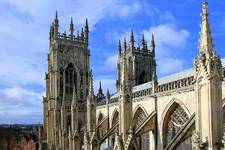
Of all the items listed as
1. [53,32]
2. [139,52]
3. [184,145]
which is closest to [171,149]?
[184,145]

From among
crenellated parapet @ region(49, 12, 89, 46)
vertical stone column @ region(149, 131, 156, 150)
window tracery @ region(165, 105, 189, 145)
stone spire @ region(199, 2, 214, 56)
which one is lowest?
vertical stone column @ region(149, 131, 156, 150)

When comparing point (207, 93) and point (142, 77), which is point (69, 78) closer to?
point (142, 77)

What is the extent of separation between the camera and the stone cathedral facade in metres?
10.0

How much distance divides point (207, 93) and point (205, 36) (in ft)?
4.81

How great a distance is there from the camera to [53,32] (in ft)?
186

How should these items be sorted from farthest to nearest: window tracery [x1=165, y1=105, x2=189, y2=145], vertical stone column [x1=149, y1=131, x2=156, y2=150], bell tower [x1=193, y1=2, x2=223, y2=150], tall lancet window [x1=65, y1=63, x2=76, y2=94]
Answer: tall lancet window [x1=65, y1=63, x2=76, y2=94]
vertical stone column [x1=149, y1=131, x2=156, y2=150]
window tracery [x1=165, y1=105, x2=189, y2=145]
bell tower [x1=193, y1=2, x2=223, y2=150]

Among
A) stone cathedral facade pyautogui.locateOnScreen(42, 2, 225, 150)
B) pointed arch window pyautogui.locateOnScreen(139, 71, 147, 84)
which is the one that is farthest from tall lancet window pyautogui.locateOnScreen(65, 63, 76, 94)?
pointed arch window pyautogui.locateOnScreen(139, 71, 147, 84)

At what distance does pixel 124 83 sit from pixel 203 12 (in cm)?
809

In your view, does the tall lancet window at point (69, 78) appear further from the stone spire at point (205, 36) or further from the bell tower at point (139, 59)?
the stone spire at point (205, 36)

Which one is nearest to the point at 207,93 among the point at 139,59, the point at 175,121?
the point at 175,121

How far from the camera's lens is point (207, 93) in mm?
9984

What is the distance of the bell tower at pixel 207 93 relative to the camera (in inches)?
386

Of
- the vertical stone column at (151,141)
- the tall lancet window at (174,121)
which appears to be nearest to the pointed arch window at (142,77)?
the vertical stone column at (151,141)

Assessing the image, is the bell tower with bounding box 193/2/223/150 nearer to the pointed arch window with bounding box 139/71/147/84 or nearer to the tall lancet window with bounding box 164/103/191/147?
the tall lancet window with bounding box 164/103/191/147
